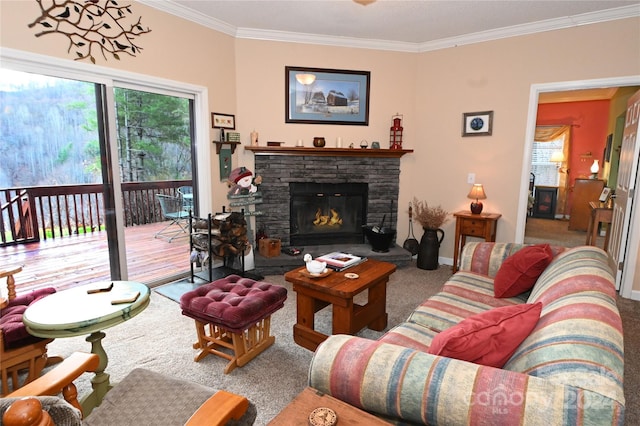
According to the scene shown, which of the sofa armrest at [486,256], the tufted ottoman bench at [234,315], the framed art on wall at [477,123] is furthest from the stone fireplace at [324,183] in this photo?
the sofa armrest at [486,256]

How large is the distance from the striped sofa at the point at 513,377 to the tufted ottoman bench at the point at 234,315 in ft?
3.50

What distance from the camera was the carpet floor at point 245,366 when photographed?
205 centimetres

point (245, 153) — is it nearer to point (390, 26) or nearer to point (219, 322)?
point (390, 26)

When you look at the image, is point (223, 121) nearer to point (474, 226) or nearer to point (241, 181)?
point (241, 181)

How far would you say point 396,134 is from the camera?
4.52 metres

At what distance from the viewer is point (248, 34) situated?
4.00 metres

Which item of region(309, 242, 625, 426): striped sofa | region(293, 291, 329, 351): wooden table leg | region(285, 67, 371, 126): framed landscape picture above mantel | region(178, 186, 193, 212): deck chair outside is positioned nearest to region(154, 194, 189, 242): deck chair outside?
region(178, 186, 193, 212): deck chair outside

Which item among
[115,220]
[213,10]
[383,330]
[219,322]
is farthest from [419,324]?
[213,10]

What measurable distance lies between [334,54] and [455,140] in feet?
5.89

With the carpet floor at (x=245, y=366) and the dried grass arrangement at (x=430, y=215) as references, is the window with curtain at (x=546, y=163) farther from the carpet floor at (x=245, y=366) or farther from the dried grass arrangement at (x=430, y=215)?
the carpet floor at (x=245, y=366)

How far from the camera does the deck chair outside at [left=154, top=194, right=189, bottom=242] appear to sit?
3925 millimetres

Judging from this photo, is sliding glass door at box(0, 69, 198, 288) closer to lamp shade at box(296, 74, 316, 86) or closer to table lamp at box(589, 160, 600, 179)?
lamp shade at box(296, 74, 316, 86)

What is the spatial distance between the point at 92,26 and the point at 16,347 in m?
2.40

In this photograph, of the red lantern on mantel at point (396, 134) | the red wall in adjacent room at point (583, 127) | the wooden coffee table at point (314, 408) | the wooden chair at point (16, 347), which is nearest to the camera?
the wooden coffee table at point (314, 408)
